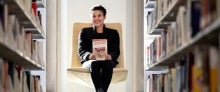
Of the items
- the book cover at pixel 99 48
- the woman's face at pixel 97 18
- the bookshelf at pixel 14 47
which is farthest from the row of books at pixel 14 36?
the woman's face at pixel 97 18

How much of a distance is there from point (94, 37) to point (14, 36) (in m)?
2.79

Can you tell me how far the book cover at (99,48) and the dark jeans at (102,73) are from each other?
0.61 feet

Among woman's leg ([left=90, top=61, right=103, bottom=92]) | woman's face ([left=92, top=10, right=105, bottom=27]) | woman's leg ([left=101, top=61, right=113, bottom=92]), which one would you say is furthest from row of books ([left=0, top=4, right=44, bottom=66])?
woman's face ([left=92, top=10, right=105, bottom=27])

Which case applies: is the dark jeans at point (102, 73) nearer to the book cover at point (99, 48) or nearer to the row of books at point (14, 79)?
the book cover at point (99, 48)

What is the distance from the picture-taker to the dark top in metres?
5.87

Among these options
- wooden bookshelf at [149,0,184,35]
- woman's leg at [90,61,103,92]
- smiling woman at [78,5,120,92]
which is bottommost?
woman's leg at [90,61,103,92]

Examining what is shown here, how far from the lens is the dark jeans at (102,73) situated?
5484mm

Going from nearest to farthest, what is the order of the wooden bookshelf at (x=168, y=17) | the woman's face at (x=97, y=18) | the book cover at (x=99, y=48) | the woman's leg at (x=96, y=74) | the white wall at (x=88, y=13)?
Answer: the wooden bookshelf at (x=168, y=17), the woman's leg at (x=96, y=74), the book cover at (x=99, y=48), the woman's face at (x=97, y=18), the white wall at (x=88, y=13)

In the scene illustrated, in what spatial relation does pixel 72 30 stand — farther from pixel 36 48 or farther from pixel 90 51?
pixel 36 48

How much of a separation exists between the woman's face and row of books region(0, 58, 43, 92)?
1665mm

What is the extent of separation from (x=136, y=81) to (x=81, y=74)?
32.8 inches

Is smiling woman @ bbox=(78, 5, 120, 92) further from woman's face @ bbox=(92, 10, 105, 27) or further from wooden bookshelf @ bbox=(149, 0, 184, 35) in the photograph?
wooden bookshelf @ bbox=(149, 0, 184, 35)

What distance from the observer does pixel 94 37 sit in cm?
590

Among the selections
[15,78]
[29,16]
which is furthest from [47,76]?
[15,78]
